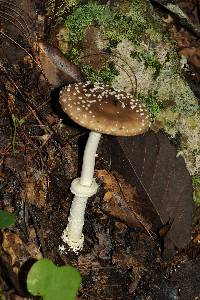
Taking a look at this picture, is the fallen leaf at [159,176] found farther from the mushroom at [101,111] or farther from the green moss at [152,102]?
the mushroom at [101,111]

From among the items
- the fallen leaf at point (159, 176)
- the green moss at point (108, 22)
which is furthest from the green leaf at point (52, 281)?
the green moss at point (108, 22)

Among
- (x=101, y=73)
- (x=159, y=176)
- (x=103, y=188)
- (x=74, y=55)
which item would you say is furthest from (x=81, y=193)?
(x=74, y=55)

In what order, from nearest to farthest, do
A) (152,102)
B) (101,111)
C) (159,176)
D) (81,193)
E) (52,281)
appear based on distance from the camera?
1. (52,281)
2. (101,111)
3. (81,193)
4. (159,176)
5. (152,102)

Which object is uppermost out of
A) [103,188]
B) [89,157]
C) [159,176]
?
[89,157]

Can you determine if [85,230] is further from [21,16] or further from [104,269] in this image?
[21,16]

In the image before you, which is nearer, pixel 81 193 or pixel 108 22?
pixel 81 193

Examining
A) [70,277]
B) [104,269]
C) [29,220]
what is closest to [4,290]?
[70,277]

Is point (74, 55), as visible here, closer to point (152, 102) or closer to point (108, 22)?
point (108, 22)
